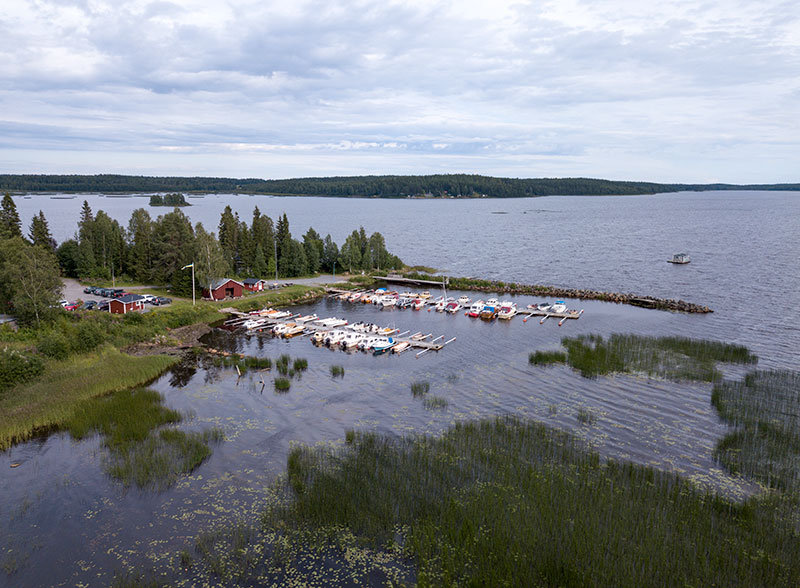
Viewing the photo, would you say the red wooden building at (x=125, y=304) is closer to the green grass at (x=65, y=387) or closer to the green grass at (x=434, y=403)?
the green grass at (x=65, y=387)

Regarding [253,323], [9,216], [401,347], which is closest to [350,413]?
[401,347]

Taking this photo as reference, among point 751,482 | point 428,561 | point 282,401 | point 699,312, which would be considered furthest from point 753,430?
point 699,312

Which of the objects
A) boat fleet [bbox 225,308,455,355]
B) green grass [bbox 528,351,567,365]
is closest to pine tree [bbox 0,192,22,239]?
boat fleet [bbox 225,308,455,355]

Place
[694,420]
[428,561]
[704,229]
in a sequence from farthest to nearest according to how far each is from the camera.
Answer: [704,229] < [694,420] < [428,561]

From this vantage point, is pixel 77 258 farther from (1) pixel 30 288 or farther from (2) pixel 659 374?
(2) pixel 659 374

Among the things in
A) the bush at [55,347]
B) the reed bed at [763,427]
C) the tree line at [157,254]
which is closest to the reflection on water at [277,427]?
the reed bed at [763,427]

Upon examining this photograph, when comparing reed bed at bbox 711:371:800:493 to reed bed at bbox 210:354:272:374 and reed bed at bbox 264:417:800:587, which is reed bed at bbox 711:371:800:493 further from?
reed bed at bbox 210:354:272:374

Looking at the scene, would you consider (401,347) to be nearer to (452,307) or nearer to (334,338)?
(334,338)

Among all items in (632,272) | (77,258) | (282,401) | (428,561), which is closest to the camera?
(428,561)
